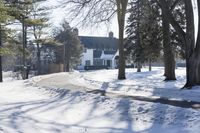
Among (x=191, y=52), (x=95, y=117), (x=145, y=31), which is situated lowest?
(x=95, y=117)

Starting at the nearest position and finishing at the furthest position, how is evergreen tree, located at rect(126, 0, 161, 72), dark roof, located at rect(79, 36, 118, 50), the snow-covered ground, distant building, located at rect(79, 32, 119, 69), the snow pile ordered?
the snow-covered ground < the snow pile < evergreen tree, located at rect(126, 0, 161, 72) < distant building, located at rect(79, 32, 119, 69) < dark roof, located at rect(79, 36, 118, 50)

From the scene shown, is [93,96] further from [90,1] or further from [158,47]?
[158,47]

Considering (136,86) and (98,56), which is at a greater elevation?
(98,56)

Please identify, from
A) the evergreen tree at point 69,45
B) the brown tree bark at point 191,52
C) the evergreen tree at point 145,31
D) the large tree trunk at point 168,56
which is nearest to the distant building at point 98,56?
the evergreen tree at point 69,45

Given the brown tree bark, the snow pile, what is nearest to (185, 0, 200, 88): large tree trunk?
the brown tree bark

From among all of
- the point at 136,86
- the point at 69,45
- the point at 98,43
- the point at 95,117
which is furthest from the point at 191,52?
the point at 98,43

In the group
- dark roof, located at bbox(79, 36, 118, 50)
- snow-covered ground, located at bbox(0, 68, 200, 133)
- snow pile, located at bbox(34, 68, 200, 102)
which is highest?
dark roof, located at bbox(79, 36, 118, 50)

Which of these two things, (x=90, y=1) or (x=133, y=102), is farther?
(x=90, y=1)

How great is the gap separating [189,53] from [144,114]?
10.3 metres

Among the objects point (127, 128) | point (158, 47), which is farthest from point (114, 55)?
point (127, 128)

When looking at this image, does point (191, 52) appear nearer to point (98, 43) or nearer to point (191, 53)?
point (191, 53)

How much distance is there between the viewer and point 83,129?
1224 centimetres

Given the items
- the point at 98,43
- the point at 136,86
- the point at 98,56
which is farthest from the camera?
the point at 98,43

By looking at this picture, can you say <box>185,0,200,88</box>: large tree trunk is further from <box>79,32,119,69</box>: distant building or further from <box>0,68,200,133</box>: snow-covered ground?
<box>79,32,119,69</box>: distant building
